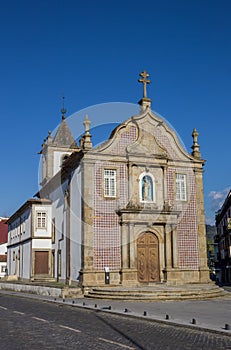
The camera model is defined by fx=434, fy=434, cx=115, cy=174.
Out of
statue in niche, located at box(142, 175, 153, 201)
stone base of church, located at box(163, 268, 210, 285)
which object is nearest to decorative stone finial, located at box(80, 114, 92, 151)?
statue in niche, located at box(142, 175, 153, 201)

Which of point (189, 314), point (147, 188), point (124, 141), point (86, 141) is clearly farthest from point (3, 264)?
point (189, 314)

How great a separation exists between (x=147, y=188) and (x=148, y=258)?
4788 mm

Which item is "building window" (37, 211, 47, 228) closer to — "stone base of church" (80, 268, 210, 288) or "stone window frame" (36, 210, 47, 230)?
"stone window frame" (36, 210, 47, 230)

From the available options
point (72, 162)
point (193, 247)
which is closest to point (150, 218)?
point (193, 247)

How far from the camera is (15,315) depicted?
54.6 ft

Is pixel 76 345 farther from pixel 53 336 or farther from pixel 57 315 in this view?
pixel 57 315

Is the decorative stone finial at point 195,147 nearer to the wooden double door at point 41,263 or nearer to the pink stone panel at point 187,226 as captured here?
the pink stone panel at point 187,226

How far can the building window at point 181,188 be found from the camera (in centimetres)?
3153

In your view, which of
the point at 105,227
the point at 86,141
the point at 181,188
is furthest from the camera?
the point at 181,188

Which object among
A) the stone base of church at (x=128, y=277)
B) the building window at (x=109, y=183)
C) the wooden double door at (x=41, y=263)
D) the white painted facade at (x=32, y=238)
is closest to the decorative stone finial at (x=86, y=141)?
the building window at (x=109, y=183)

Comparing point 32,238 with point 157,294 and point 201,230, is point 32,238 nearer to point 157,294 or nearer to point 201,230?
point 201,230

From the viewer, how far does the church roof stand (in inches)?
1909

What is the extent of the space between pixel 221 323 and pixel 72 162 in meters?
19.3

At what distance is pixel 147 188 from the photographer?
30250 millimetres
